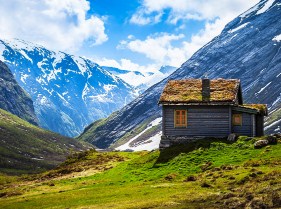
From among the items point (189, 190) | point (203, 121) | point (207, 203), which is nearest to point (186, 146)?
point (203, 121)

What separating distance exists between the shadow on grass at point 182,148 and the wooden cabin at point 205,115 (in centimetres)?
231

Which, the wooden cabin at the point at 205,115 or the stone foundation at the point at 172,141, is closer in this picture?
the wooden cabin at the point at 205,115

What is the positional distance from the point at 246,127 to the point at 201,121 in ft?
18.7

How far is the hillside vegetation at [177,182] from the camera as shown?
87.1ft

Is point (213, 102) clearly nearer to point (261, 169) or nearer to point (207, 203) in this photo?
point (261, 169)

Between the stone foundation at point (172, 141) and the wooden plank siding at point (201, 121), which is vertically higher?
the wooden plank siding at point (201, 121)

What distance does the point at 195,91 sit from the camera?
2269 inches

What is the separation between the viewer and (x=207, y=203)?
2552cm

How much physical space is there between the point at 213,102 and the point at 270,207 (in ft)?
106

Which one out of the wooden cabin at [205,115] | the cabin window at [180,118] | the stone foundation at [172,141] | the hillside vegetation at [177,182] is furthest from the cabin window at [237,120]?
the stone foundation at [172,141]

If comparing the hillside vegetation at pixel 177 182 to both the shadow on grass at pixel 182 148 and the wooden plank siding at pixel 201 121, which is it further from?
the wooden plank siding at pixel 201 121

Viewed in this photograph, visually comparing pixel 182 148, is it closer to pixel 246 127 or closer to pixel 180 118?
pixel 180 118

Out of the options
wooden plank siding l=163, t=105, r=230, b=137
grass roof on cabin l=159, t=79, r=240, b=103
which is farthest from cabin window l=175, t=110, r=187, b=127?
grass roof on cabin l=159, t=79, r=240, b=103

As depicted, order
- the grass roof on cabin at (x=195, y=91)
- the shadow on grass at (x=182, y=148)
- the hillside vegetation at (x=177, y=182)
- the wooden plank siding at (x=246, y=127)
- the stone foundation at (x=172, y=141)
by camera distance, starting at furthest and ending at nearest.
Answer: the stone foundation at (x=172, y=141), the grass roof on cabin at (x=195, y=91), the wooden plank siding at (x=246, y=127), the shadow on grass at (x=182, y=148), the hillside vegetation at (x=177, y=182)
